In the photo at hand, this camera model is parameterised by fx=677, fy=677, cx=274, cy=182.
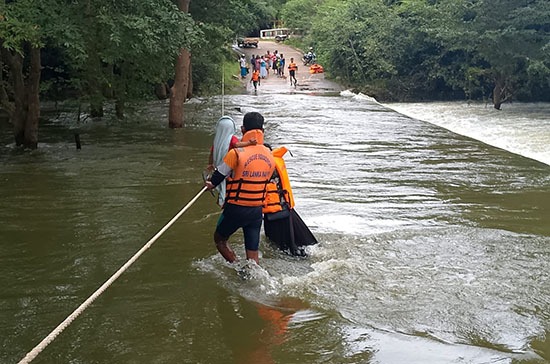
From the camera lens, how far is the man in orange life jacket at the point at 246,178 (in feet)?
21.5

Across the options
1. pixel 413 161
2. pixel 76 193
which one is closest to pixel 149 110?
pixel 413 161

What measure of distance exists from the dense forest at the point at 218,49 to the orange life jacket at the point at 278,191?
6.26 m

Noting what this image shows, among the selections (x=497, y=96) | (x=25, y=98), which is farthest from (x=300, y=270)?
(x=497, y=96)

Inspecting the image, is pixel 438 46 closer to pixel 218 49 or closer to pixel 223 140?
pixel 218 49

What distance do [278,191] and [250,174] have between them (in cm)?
117

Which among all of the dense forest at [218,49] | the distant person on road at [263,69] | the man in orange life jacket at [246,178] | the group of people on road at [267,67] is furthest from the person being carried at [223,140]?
the distant person on road at [263,69]

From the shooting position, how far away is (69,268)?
7.48 metres

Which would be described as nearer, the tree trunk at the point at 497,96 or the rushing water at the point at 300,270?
the rushing water at the point at 300,270

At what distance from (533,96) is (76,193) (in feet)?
106

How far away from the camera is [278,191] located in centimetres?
771

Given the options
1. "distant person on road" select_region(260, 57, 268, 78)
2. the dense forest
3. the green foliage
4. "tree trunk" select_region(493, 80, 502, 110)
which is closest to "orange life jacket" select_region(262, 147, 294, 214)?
the dense forest

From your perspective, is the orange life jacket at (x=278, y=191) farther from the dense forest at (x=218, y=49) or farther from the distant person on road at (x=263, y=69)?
the distant person on road at (x=263, y=69)

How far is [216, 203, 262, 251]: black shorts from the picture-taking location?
6.73 metres

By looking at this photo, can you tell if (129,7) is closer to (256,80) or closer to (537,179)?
(537,179)
